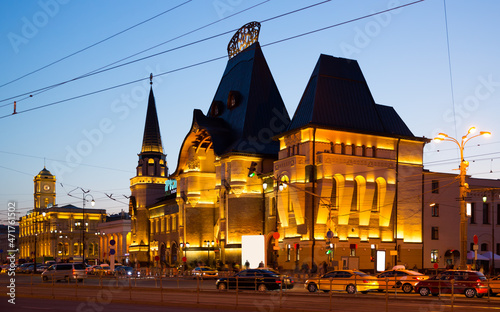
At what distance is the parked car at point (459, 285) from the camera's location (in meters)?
31.2

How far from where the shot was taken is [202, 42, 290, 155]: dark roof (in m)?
71.4

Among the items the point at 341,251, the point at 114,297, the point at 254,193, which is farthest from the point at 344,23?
the point at 254,193

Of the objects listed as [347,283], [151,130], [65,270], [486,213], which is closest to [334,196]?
[486,213]

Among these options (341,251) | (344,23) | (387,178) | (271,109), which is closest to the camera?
(344,23)

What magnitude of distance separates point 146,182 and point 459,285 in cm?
7523

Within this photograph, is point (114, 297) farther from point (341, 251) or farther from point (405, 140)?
point (405, 140)

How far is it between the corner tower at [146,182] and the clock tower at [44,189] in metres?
100.0

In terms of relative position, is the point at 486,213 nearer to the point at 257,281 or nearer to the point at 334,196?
the point at 334,196

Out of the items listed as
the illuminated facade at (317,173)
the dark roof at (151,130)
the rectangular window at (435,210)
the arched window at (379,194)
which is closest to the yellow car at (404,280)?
Result: the illuminated facade at (317,173)

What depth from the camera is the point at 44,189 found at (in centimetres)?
19488

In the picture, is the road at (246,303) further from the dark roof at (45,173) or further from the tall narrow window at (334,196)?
the dark roof at (45,173)

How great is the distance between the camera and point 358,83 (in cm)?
6338

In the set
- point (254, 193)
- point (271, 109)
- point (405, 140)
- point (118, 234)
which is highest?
point (271, 109)

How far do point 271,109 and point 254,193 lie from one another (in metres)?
12.0
